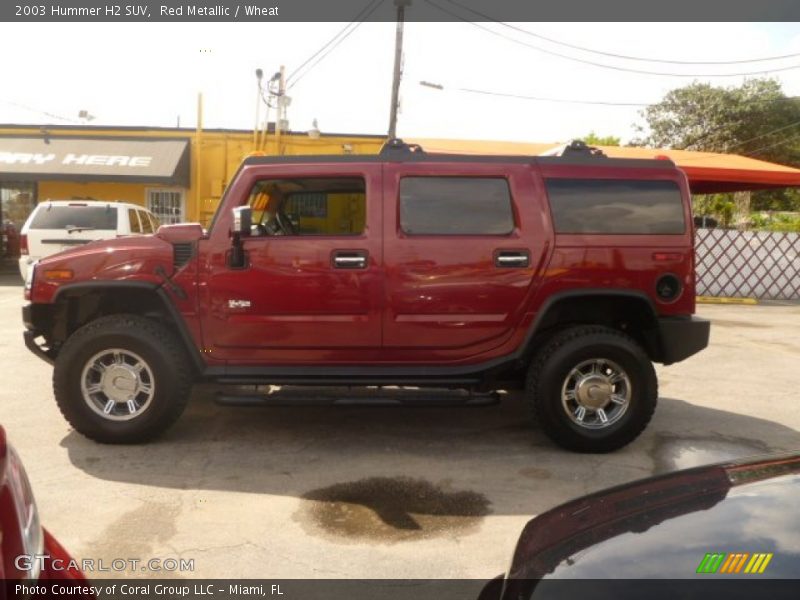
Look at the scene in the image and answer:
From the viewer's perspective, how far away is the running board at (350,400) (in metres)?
4.95

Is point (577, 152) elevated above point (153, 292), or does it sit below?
above

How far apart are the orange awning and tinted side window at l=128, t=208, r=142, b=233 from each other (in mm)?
7557

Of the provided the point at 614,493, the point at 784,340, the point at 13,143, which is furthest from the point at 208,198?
the point at 614,493

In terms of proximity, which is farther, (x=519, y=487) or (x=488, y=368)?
(x=488, y=368)

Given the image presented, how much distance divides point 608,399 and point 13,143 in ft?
67.9

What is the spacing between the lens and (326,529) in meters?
3.85

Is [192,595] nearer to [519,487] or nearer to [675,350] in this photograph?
[519,487]

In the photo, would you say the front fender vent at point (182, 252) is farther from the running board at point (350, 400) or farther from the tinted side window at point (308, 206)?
the running board at point (350, 400)

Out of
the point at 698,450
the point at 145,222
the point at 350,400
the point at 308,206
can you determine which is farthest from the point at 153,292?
the point at 145,222

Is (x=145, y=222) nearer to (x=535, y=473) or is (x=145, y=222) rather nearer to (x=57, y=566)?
(x=535, y=473)

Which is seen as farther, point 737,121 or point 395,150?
point 737,121

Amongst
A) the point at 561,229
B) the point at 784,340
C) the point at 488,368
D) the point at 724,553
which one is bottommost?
the point at 784,340

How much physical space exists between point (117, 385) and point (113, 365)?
143 millimetres

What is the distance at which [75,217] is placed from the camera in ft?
40.6
